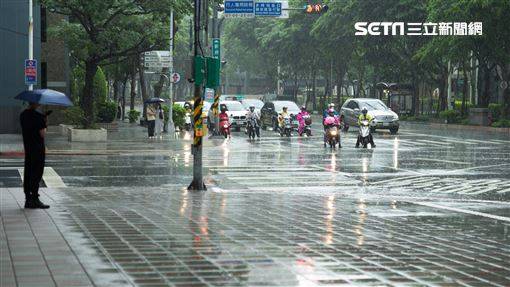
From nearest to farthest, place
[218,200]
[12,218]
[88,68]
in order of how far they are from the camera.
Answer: [12,218], [218,200], [88,68]

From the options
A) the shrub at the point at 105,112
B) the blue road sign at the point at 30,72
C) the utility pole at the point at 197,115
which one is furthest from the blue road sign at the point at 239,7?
the utility pole at the point at 197,115

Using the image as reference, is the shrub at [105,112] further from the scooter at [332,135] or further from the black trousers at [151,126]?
the scooter at [332,135]

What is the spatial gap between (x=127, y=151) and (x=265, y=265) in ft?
77.9

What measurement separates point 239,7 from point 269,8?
15.9ft

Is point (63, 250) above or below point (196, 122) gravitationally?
below

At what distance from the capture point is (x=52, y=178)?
21938 mm

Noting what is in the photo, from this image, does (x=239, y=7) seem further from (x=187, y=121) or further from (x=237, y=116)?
(x=237, y=116)

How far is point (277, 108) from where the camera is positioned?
55469mm

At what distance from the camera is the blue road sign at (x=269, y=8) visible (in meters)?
43.6

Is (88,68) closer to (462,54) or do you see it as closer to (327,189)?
(327,189)

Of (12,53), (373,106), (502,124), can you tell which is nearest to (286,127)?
(373,106)

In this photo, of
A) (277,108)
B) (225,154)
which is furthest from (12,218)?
(277,108)

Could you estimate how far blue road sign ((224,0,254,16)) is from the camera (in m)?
39.7

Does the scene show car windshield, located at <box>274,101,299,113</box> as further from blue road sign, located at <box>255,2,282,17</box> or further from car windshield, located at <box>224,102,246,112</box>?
blue road sign, located at <box>255,2,282,17</box>
